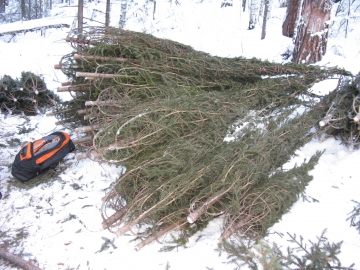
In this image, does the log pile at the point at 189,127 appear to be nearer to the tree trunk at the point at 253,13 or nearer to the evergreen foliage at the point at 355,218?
the evergreen foliage at the point at 355,218

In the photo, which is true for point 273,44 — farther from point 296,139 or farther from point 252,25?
point 296,139

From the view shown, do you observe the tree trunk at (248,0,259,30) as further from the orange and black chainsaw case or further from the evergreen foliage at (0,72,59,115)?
the orange and black chainsaw case

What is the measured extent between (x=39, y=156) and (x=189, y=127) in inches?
74.9

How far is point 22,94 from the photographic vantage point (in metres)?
5.21

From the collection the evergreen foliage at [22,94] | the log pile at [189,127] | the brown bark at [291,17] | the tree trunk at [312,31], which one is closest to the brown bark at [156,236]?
the log pile at [189,127]

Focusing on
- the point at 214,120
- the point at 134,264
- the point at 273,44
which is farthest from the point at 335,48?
the point at 134,264

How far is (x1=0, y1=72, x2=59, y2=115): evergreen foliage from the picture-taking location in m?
5.13

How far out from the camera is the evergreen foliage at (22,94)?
202 inches

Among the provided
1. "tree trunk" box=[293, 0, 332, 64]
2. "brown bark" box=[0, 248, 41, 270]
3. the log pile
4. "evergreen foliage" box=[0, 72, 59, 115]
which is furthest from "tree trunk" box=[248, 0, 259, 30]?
"brown bark" box=[0, 248, 41, 270]

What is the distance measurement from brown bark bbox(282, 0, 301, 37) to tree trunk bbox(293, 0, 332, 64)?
2620 mm

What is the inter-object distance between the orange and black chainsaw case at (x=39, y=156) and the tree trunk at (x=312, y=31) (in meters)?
4.64

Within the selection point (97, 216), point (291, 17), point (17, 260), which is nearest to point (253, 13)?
A: point (291, 17)

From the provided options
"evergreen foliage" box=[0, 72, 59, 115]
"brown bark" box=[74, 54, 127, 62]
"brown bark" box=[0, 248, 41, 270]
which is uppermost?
"brown bark" box=[74, 54, 127, 62]

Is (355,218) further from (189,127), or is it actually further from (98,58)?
(98,58)
